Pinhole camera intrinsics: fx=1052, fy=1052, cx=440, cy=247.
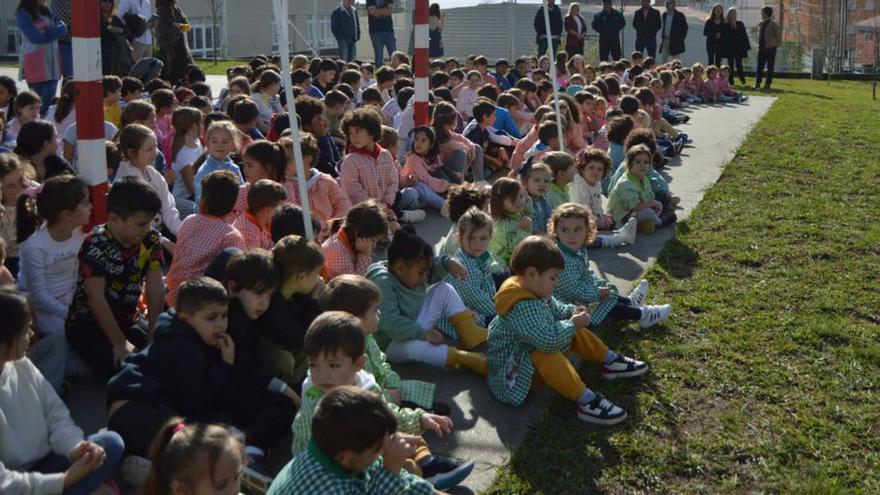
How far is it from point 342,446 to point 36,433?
139cm

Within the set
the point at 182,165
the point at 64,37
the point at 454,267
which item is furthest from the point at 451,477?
the point at 64,37

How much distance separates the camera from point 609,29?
23000 millimetres

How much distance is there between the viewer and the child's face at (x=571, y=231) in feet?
20.0

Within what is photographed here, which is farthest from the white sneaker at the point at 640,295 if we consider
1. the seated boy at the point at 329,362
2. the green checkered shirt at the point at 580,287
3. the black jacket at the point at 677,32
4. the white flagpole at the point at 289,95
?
the black jacket at the point at 677,32

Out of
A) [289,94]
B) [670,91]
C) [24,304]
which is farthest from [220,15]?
[24,304]

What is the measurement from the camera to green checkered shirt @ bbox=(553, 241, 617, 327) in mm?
6035

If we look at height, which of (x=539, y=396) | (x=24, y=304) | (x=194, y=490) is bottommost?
(x=539, y=396)

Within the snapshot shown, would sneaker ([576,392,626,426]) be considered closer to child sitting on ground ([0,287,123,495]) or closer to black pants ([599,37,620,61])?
child sitting on ground ([0,287,123,495])

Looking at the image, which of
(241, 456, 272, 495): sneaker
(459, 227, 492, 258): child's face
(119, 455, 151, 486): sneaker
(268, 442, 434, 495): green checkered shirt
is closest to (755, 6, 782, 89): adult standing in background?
(459, 227, 492, 258): child's face

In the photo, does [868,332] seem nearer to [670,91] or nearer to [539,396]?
[539,396]

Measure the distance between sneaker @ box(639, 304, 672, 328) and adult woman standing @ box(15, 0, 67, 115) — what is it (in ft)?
25.5

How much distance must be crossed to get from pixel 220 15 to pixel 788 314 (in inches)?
1131

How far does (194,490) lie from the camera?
3121 millimetres

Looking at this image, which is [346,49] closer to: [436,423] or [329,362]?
[436,423]
